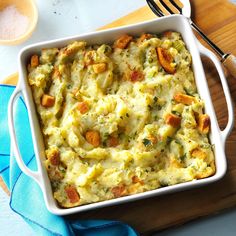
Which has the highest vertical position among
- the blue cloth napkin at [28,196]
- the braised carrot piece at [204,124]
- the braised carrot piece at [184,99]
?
the braised carrot piece at [184,99]

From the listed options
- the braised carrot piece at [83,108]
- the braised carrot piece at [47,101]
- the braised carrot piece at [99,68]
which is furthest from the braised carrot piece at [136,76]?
the braised carrot piece at [47,101]

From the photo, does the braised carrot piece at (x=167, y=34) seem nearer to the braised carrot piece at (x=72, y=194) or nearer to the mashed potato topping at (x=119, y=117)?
Result: the mashed potato topping at (x=119, y=117)

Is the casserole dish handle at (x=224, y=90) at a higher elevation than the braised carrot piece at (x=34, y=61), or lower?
lower

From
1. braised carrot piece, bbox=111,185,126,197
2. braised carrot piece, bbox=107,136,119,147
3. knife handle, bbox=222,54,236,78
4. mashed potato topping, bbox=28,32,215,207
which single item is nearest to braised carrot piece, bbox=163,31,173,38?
mashed potato topping, bbox=28,32,215,207

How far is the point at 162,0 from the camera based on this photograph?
8.65ft

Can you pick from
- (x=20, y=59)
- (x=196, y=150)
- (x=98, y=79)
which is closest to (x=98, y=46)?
(x=98, y=79)

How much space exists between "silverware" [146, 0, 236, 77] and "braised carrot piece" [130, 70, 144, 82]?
38 cm

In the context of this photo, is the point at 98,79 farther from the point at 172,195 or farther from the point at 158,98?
the point at 172,195

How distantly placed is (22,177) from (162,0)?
1.01 metres

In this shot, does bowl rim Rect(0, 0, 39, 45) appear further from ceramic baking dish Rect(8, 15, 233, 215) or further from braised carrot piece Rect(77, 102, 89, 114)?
braised carrot piece Rect(77, 102, 89, 114)

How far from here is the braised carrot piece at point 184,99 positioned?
231 cm

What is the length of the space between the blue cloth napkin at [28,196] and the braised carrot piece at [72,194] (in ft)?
0.48

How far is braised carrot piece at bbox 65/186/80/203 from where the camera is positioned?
2.21 m

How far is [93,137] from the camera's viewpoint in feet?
7.45
